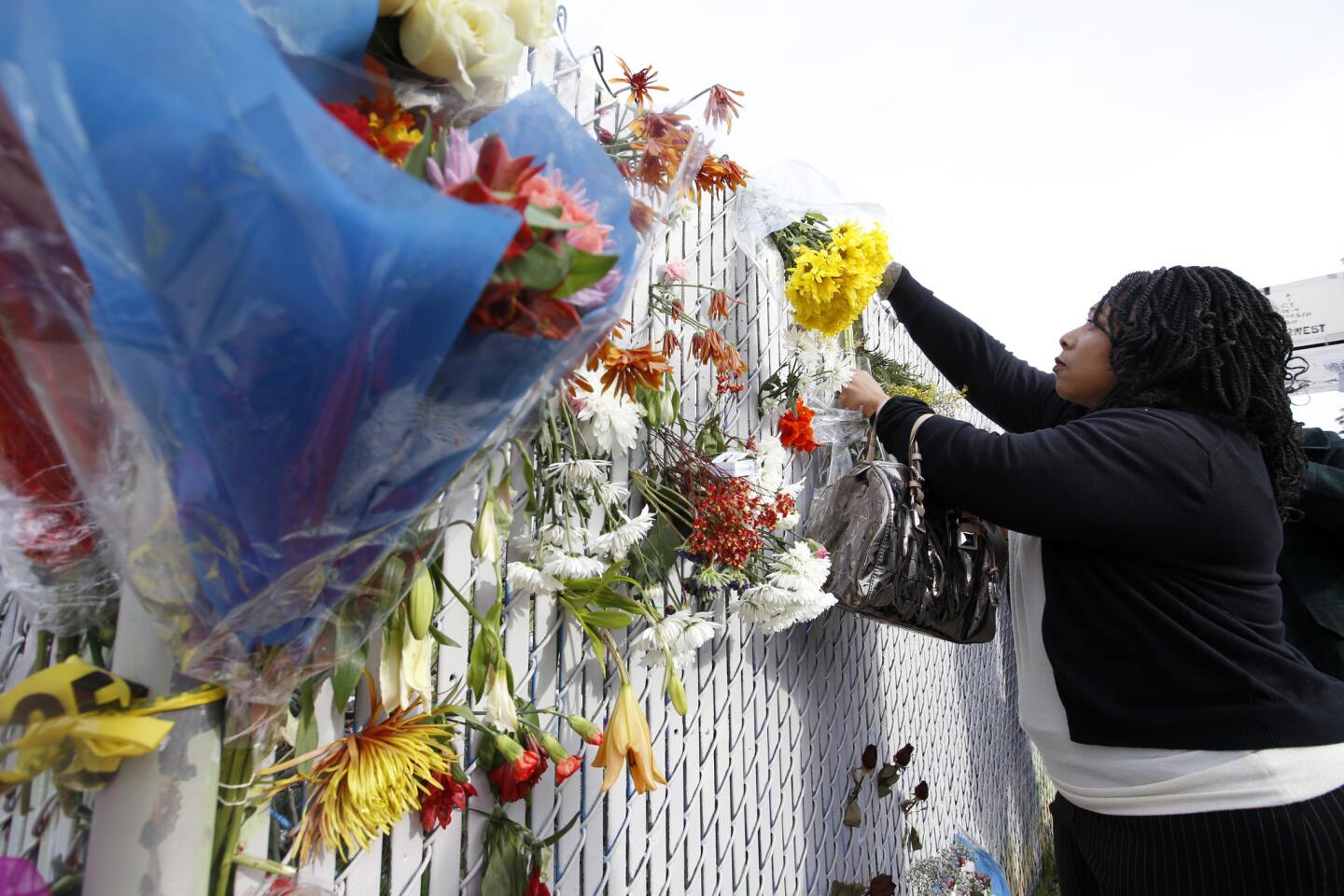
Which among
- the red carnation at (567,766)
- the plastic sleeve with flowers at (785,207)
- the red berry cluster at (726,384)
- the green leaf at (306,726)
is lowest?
the red carnation at (567,766)

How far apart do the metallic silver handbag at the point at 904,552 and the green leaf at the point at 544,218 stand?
1.20 meters

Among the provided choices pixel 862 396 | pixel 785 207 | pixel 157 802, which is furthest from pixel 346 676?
pixel 785 207

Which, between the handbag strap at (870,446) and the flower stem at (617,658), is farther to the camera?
the handbag strap at (870,446)

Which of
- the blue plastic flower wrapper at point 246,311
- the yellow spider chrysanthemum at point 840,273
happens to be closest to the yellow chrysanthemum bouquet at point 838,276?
the yellow spider chrysanthemum at point 840,273

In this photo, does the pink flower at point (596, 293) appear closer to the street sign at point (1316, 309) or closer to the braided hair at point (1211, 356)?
the braided hair at point (1211, 356)

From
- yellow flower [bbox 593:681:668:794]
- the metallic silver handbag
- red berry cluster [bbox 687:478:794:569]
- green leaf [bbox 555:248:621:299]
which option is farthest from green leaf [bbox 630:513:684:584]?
green leaf [bbox 555:248:621:299]

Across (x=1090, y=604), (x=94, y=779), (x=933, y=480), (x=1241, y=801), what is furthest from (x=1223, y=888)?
(x=94, y=779)

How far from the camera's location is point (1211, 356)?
1.36 m

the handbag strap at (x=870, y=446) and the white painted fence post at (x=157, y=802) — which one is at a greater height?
the handbag strap at (x=870, y=446)

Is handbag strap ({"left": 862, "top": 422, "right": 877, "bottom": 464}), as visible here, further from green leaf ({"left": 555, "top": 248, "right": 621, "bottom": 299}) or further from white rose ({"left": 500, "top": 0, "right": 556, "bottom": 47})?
green leaf ({"left": 555, "top": 248, "right": 621, "bottom": 299})

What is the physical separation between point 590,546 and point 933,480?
725 mm

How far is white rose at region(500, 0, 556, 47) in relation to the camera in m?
0.61

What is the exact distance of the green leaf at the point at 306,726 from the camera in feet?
2.62

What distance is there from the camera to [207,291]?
15.9 inches
